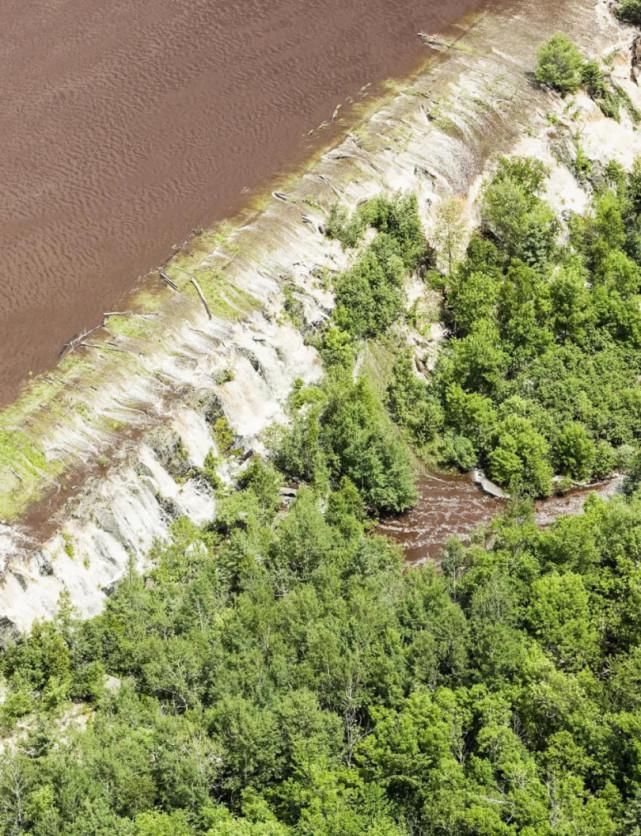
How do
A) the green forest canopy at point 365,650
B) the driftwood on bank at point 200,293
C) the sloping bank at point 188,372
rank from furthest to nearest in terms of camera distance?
the driftwood on bank at point 200,293 < the sloping bank at point 188,372 < the green forest canopy at point 365,650

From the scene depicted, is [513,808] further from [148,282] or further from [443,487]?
[148,282]

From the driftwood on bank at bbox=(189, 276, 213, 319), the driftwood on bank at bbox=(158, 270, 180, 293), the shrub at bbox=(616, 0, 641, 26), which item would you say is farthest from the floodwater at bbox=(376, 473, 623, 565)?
the shrub at bbox=(616, 0, 641, 26)

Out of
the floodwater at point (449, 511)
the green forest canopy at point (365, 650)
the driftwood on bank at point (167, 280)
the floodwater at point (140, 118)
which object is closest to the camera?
the green forest canopy at point (365, 650)

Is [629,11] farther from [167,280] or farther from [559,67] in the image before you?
[167,280]

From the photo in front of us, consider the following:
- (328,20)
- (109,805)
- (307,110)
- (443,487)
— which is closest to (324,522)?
(443,487)

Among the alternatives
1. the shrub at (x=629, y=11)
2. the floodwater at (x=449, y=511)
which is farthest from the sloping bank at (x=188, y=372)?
the shrub at (x=629, y=11)

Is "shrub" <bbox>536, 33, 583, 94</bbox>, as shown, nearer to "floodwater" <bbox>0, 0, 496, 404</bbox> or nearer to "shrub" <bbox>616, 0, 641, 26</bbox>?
"floodwater" <bbox>0, 0, 496, 404</bbox>

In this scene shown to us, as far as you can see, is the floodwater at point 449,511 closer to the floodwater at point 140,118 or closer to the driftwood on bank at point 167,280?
the driftwood on bank at point 167,280

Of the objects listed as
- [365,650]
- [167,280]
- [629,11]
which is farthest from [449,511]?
[629,11]
